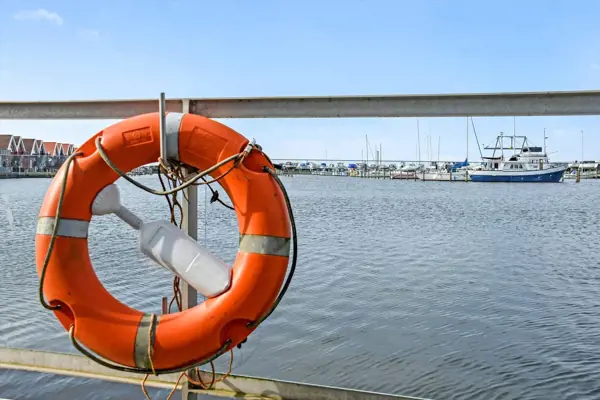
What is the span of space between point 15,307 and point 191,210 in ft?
14.4

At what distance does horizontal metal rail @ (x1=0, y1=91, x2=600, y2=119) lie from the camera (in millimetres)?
2078

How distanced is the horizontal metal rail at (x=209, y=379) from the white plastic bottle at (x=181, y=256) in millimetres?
502

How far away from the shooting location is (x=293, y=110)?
217cm

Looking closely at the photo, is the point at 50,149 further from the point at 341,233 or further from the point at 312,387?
the point at 312,387

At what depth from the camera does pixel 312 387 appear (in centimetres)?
209

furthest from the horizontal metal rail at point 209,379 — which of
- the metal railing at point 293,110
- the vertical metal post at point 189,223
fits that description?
the vertical metal post at point 189,223

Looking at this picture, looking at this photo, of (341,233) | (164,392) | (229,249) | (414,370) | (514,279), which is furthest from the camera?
(341,233)

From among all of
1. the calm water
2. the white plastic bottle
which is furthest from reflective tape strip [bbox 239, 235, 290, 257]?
the calm water

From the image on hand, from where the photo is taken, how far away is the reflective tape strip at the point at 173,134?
1892 millimetres

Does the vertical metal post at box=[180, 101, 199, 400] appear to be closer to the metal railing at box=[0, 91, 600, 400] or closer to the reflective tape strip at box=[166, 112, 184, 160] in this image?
the metal railing at box=[0, 91, 600, 400]

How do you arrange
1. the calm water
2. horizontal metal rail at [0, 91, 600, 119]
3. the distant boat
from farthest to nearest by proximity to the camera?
the distant boat, the calm water, horizontal metal rail at [0, 91, 600, 119]

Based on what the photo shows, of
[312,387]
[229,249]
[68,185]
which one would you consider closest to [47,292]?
[68,185]

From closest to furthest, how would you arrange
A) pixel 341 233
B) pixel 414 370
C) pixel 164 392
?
pixel 164 392
pixel 414 370
pixel 341 233

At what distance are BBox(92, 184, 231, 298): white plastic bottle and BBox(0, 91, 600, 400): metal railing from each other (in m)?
0.22
